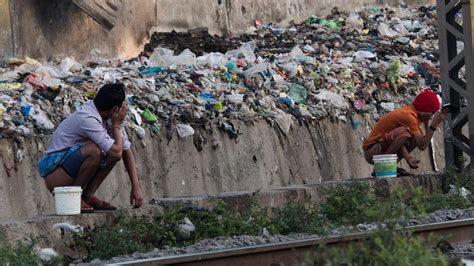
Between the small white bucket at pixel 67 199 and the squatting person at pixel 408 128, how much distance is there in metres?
4.99

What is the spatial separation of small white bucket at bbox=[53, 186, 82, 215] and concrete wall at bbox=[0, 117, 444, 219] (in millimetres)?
2144

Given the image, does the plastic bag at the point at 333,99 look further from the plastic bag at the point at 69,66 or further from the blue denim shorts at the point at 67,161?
the blue denim shorts at the point at 67,161

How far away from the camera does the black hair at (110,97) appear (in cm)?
1208

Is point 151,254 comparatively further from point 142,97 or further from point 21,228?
point 142,97

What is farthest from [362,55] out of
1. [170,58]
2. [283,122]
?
[283,122]

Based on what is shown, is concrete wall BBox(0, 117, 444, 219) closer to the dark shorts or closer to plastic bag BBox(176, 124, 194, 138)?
plastic bag BBox(176, 124, 194, 138)

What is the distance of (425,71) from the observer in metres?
22.2

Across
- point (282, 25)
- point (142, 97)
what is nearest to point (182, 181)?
point (142, 97)

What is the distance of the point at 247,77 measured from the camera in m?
19.1

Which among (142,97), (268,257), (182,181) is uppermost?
(142,97)

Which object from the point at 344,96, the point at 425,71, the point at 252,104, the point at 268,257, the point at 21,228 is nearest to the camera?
the point at 268,257

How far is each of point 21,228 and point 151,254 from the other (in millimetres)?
1239

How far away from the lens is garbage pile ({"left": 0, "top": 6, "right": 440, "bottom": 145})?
16.2m

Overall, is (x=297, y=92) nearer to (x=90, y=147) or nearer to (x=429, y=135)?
(x=429, y=135)
